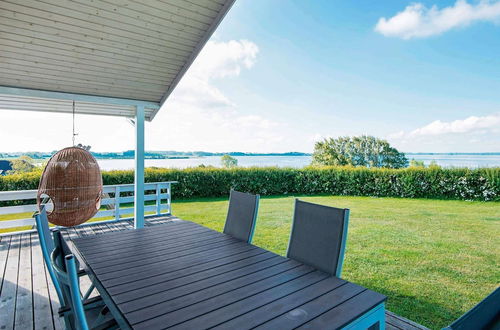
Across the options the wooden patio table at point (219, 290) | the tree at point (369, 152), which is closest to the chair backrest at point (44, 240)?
the wooden patio table at point (219, 290)

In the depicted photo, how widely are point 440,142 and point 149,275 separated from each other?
21.0m

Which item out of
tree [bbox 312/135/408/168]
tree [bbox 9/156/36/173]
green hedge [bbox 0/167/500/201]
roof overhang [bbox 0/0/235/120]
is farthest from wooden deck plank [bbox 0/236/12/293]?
tree [bbox 312/135/408/168]

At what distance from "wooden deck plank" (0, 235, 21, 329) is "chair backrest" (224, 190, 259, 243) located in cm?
171

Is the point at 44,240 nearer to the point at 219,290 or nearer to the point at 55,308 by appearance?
the point at 219,290

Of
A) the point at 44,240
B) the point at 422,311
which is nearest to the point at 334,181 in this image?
the point at 422,311

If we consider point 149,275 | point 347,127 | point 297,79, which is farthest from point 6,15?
point 347,127

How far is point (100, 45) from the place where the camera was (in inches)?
127

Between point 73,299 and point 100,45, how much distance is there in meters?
3.09

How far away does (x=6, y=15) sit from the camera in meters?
2.65

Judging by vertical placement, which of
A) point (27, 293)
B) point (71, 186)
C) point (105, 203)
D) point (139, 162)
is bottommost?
point (27, 293)

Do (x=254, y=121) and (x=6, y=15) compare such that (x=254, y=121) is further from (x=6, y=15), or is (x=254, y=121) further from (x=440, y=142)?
(x=6, y=15)

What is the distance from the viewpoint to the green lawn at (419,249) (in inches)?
105

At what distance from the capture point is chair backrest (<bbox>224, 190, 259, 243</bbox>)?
2137 mm

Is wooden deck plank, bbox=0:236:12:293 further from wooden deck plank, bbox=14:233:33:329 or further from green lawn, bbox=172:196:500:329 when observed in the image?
green lawn, bbox=172:196:500:329
